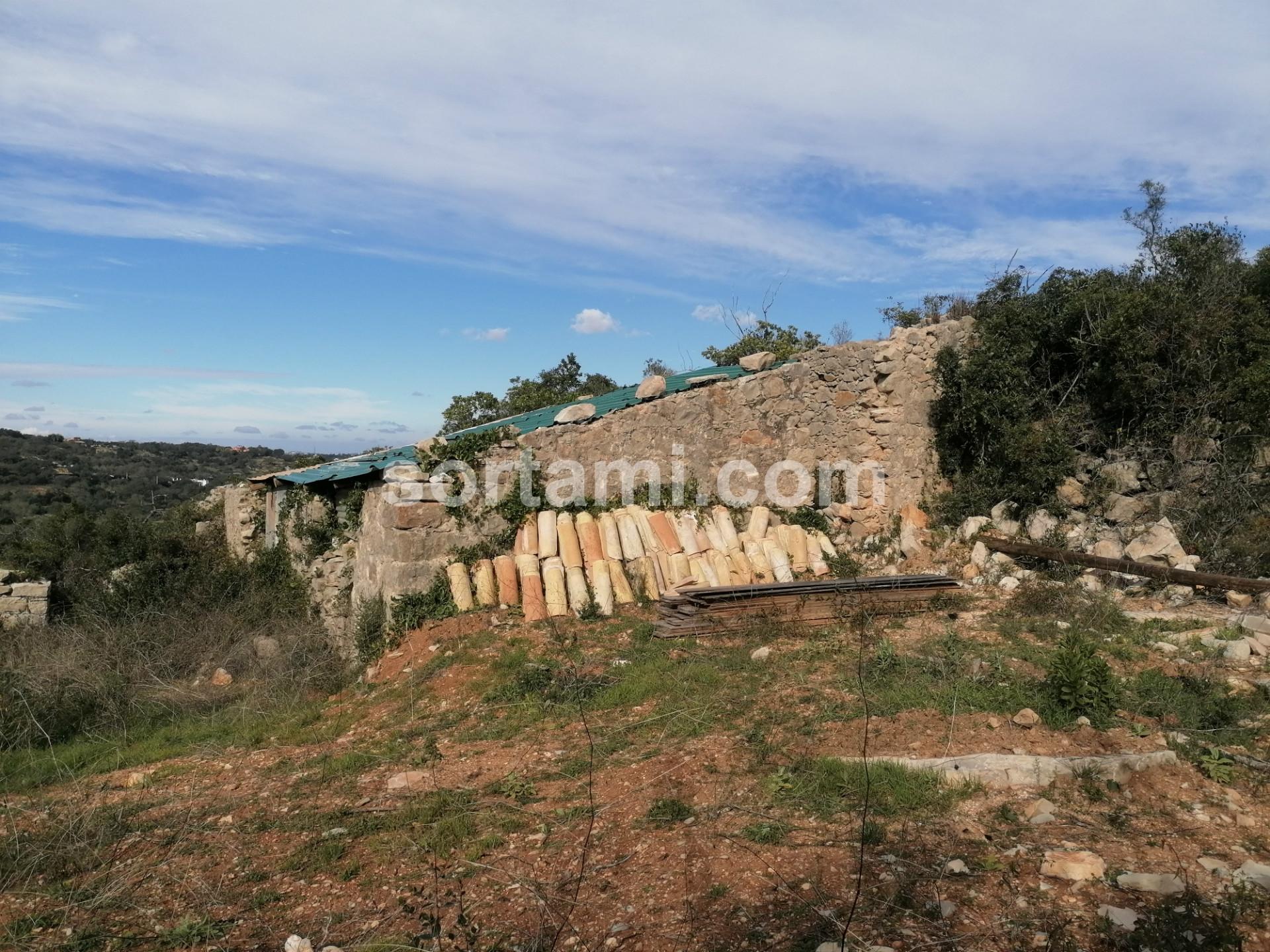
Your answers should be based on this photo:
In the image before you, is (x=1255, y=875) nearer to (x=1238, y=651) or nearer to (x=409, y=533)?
(x=1238, y=651)

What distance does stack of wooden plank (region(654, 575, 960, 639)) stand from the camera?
789cm

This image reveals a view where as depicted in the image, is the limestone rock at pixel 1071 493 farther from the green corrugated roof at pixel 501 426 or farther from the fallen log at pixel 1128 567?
the green corrugated roof at pixel 501 426

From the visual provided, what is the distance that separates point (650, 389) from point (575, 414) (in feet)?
3.53

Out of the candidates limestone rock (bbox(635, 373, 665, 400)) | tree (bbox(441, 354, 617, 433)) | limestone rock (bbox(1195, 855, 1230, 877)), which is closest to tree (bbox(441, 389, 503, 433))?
tree (bbox(441, 354, 617, 433))

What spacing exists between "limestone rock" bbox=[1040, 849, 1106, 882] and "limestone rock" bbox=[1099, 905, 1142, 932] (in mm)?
236

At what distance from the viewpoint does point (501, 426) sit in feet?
31.5

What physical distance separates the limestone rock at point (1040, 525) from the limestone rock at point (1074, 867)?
272 inches

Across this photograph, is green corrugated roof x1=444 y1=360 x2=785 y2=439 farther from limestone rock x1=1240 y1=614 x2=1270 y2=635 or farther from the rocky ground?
limestone rock x1=1240 y1=614 x2=1270 y2=635

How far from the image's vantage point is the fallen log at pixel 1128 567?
773cm

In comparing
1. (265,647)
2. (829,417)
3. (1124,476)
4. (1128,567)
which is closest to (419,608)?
(265,647)

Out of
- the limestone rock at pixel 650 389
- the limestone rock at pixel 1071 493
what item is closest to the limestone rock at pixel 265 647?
the limestone rock at pixel 650 389

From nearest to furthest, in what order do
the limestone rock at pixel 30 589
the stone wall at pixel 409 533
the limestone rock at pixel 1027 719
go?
the limestone rock at pixel 1027 719 < the stone wall at pixel 409 533 < the limestone rock at pixel 30 589

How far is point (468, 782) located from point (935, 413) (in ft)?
27.8

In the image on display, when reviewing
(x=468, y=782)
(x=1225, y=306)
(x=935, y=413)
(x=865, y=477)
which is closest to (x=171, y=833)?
(x=468, y=782)
